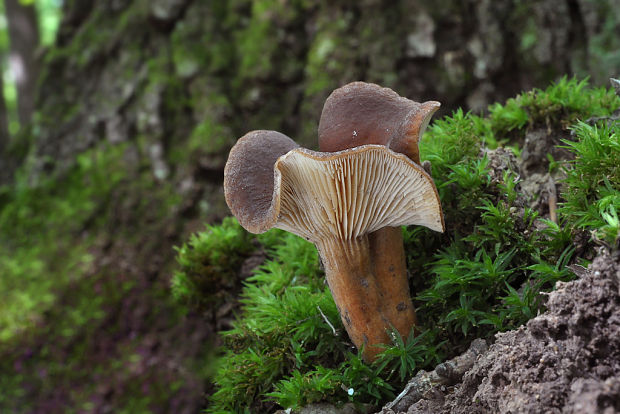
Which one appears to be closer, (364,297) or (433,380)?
(433,380)

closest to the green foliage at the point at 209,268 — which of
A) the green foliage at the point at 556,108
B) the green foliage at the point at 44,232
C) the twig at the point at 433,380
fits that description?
the twig at the point at 433,380

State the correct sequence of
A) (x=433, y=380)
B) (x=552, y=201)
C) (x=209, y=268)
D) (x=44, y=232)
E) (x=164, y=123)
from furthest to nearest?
(x=44, y=232)
(x=164, y=123)
(x=209, y=268)
(x=552, y=201)
(x=433, y=380)

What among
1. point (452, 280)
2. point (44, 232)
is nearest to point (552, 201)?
point (452, 280)

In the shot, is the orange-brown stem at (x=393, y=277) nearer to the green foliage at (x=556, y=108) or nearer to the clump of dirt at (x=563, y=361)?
the clump of dirt at (x=563, y=361)

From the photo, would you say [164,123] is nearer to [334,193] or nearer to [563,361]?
[334,193]

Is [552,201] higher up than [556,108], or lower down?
lower down

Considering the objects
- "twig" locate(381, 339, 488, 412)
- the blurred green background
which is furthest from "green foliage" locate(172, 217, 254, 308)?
"twig" locate(381, 339, 488, 412)
